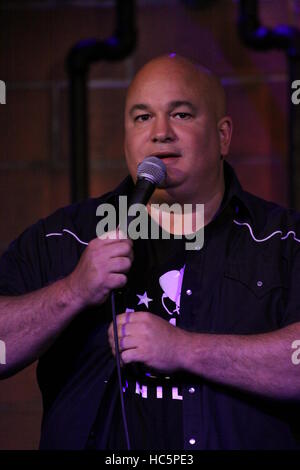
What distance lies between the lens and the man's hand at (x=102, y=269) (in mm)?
1395

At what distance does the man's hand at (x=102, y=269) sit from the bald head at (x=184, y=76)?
589 mm

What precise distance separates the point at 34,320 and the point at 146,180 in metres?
0.42

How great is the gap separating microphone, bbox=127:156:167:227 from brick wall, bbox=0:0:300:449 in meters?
1.24

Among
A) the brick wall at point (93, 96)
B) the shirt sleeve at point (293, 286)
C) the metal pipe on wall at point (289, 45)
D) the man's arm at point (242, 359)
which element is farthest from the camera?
the brick wall at point (93, 96)

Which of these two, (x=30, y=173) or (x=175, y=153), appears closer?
(x=175, y=153)

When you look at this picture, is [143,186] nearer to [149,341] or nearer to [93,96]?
[149,341]

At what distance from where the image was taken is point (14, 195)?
2828mm

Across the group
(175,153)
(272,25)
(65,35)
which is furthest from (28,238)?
(272,25)

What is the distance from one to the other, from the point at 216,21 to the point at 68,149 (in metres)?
0.77

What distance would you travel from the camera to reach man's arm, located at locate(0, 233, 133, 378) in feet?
4.76

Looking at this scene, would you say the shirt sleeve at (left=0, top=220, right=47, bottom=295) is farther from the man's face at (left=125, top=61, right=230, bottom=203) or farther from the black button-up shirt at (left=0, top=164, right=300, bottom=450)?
the man's face at (left=125, top=61, right=230, bottom=203)

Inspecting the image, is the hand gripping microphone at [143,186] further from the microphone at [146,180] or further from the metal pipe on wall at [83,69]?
the metal pipe on wall at [83,69]

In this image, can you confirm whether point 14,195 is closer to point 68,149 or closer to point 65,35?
point 68,149

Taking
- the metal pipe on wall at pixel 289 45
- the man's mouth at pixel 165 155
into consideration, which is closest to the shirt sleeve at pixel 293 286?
the man's mouth at pixel 165 155
